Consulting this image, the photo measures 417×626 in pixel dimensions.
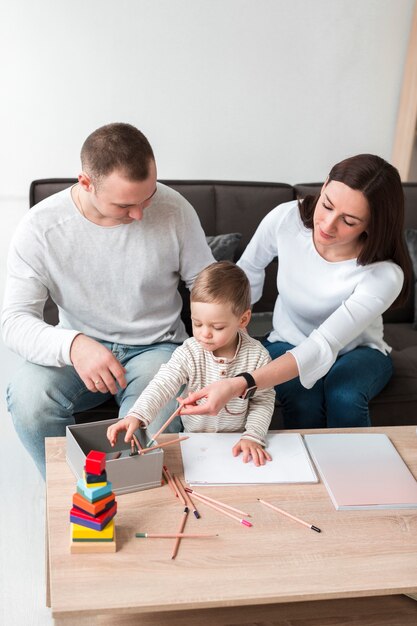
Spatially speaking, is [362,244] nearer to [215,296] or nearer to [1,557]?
[215,296]

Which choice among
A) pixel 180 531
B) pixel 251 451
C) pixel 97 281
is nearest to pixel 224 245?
pixel 97 281

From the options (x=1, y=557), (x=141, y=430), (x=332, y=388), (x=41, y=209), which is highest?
(x=41, y=209)

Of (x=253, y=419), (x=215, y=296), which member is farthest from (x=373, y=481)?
(x=215, y=296)

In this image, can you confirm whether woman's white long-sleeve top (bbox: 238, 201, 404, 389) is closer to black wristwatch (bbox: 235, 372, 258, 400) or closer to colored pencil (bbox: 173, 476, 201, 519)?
black wristwatch (bbox: 235, 372, 258, 400)

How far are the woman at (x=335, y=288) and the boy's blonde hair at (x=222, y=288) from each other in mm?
173

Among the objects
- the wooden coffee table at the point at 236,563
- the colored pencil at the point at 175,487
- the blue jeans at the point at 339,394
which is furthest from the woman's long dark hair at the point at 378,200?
the colored pencil at the point at 175,487

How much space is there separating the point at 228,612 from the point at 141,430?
0.43m

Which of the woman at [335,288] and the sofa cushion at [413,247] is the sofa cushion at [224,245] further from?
the sofa cushion at [413,247]

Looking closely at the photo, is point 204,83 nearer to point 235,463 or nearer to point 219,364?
point 219,364

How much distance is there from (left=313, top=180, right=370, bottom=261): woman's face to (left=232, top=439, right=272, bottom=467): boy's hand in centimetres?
58

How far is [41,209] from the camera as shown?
183cm

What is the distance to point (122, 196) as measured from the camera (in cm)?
167

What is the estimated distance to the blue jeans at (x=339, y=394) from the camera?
193 centimetres

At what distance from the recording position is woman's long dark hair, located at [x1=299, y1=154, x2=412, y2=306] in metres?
1.76
